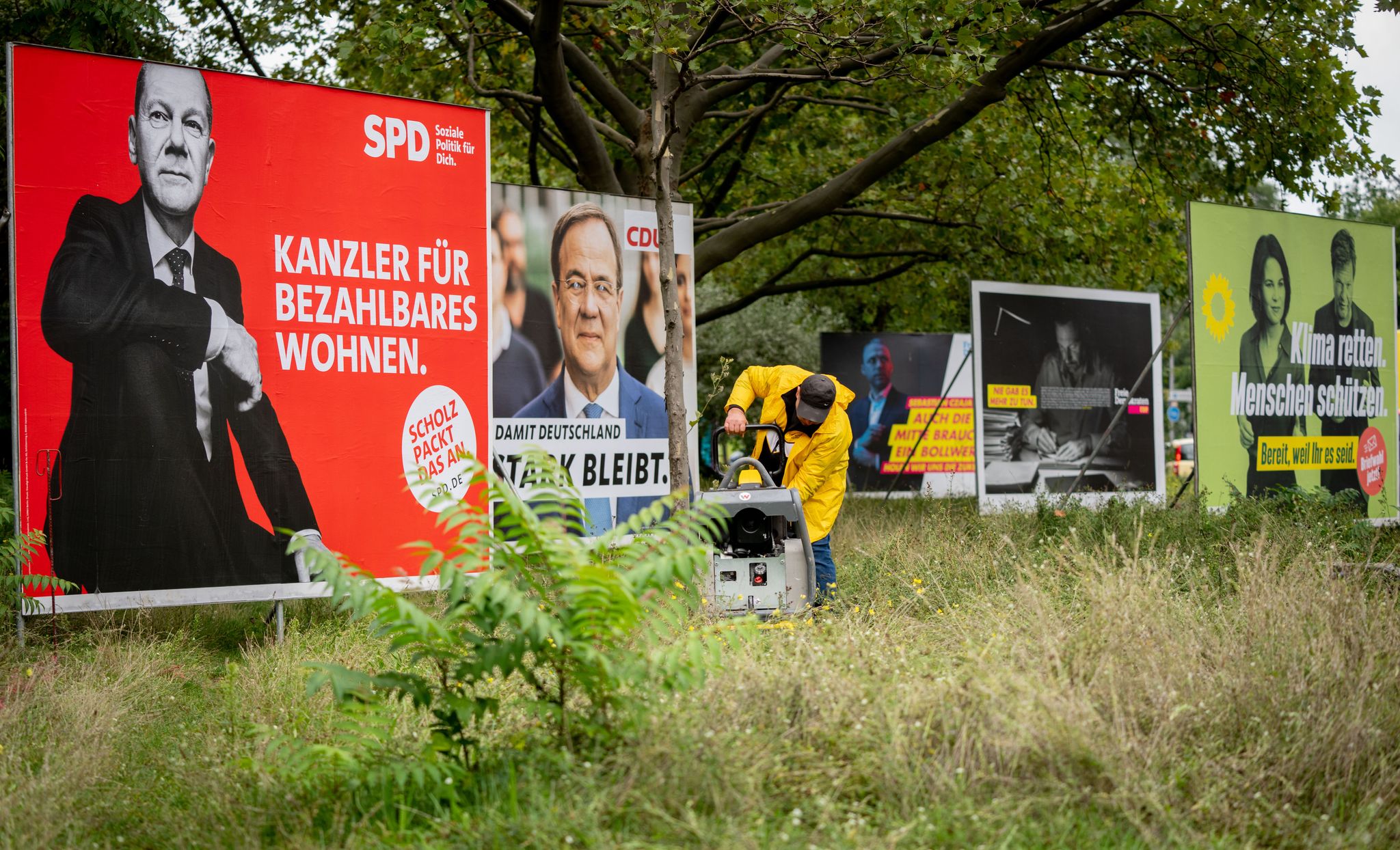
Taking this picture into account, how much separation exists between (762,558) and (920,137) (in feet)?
21.7

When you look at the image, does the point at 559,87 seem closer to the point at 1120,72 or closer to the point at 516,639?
the point at 1120,72

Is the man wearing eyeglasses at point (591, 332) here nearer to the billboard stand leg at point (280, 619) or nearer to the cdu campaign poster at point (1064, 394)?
the billboard stand leg at point (280, 619)

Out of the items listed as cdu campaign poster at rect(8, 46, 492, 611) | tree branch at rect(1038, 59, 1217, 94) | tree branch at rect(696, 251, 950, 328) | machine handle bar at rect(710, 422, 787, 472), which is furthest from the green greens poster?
cdu campaign poster at rect(8, 46, 492, 611)

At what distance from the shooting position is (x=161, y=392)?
7.16 metres

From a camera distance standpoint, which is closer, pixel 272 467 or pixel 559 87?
pixel 272 467

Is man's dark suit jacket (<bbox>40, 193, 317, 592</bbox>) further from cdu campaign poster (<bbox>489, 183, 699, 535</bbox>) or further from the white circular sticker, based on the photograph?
cdu campaign poster (<bbox>489, 183, 699, 535</bbox>)

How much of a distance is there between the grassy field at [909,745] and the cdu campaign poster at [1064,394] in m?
7.55

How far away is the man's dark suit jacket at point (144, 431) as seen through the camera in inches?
273

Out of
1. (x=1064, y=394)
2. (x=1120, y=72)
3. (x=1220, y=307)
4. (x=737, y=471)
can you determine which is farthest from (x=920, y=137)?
(x=737, y=471)

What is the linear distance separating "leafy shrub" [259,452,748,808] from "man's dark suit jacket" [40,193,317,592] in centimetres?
310

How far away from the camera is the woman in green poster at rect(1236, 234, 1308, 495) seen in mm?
12672

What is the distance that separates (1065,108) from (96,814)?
13091mm

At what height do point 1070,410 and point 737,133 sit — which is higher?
point 737,133

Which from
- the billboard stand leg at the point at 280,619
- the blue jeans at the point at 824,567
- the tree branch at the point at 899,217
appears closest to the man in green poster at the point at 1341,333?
the tree branch at the point at 899,217
